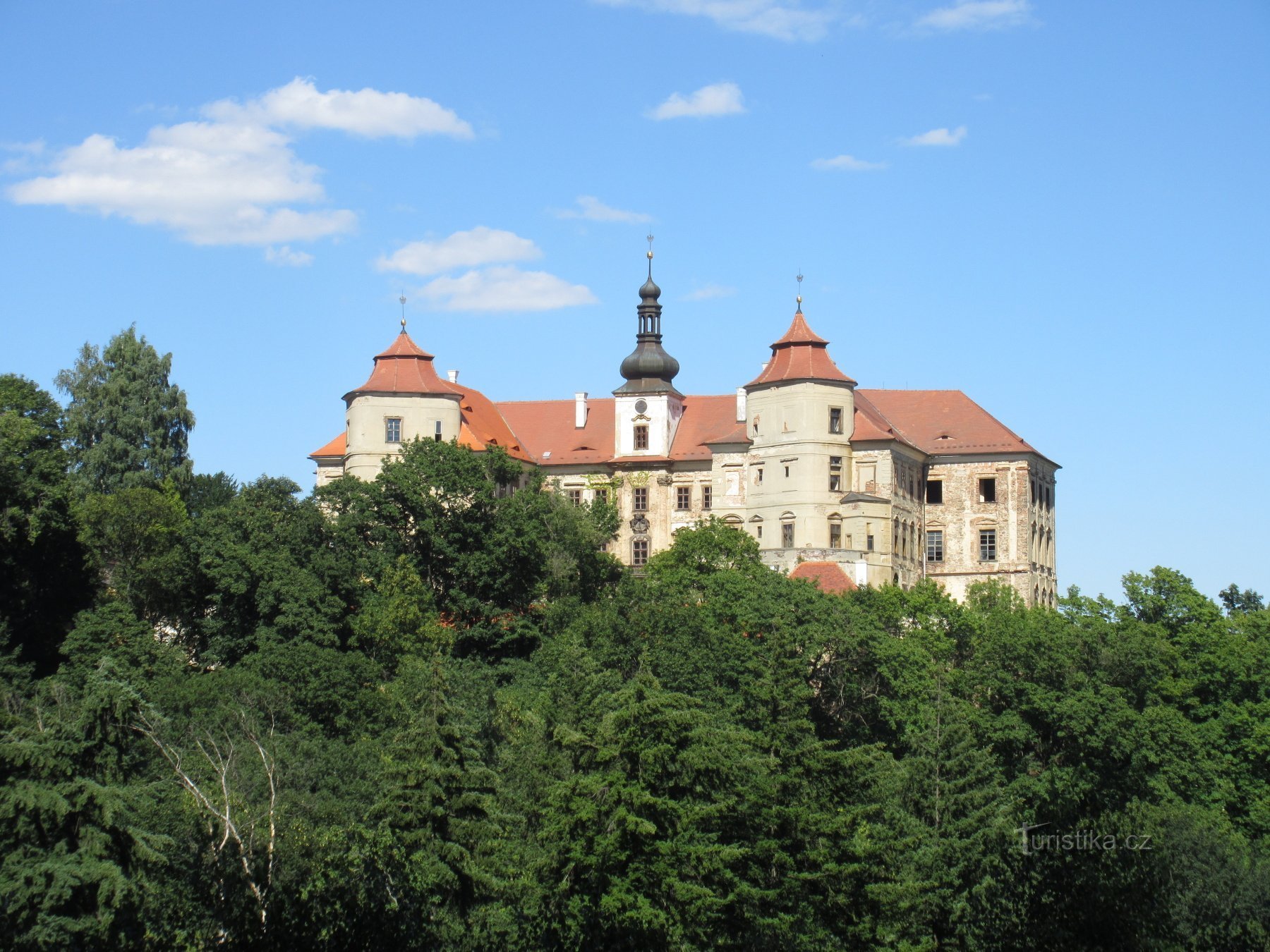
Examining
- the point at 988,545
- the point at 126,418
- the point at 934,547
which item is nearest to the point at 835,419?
the point at 934,547

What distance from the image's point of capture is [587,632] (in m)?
58.4

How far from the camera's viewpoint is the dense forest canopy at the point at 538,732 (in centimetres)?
3133

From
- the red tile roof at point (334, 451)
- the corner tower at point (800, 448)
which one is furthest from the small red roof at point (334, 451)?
the corner tower at point (800, 448)

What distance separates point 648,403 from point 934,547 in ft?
42.0

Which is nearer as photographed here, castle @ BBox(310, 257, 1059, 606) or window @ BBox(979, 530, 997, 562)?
castle @ BBox(310, 257, 1059, 606)

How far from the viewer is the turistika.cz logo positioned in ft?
124

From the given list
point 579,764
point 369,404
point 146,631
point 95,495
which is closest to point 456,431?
point 369,404

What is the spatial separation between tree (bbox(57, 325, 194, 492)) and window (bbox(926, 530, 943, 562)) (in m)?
29.4

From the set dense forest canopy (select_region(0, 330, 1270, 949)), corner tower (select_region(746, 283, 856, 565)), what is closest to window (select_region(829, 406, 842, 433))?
corner tower (select_region(746, 283, 856, 565))

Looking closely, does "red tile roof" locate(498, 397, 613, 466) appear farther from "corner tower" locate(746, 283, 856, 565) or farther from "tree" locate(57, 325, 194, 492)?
"tree" locate(57, 325, 194, 492)

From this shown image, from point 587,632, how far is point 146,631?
1329 cm

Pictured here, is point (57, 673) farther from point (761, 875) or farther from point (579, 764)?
point (761, 875)

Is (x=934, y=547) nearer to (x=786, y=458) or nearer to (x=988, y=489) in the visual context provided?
(x=988, y=489)

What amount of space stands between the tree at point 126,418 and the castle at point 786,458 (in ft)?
19.7
